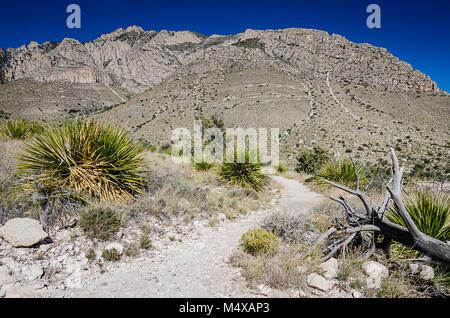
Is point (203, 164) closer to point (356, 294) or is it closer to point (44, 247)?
point (44, 247)

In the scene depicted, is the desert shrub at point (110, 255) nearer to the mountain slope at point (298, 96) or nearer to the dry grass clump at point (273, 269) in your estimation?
the dry grass clump at point (273, 269)

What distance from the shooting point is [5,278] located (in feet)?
8.73

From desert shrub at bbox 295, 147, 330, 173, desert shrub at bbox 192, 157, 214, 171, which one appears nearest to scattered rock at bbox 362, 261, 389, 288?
desert shrub at bbox 192, 157, 214, 171

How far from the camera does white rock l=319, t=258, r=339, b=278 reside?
312cm

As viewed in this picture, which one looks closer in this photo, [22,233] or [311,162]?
[22,233]

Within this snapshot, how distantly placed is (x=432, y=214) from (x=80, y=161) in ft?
21.9

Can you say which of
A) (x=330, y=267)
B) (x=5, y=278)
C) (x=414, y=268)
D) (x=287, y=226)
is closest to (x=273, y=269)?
(x=330, y=267)

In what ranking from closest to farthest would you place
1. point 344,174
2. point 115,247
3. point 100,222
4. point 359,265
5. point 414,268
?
point 414,268 < point 359,265 < point 115,247 < point 100,222 < point 344,174

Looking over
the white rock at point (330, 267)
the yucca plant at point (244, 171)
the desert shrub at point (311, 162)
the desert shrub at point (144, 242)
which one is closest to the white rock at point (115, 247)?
the desert shrub at point (144, 242)

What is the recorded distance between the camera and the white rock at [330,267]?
3123mm

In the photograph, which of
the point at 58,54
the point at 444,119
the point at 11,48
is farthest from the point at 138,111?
the point at 11,48
